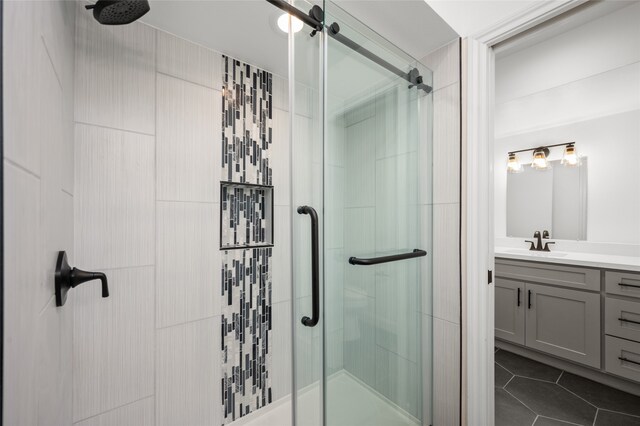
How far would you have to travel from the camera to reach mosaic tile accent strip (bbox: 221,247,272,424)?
64.1 inches

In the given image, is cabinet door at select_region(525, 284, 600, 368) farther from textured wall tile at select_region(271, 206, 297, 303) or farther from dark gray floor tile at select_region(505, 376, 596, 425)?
textured wall tile at select_region(271, 206, 297, 303)

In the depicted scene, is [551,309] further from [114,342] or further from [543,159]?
[114,342]

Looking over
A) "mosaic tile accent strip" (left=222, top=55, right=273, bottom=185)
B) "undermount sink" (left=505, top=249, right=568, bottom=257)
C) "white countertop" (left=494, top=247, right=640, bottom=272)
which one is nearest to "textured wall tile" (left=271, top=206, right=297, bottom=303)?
"mosaic tile accent strip" (left=222, top=55, right=273, bottom=185)

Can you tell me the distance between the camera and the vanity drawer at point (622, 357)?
6.03ft

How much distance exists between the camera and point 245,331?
1708 mm

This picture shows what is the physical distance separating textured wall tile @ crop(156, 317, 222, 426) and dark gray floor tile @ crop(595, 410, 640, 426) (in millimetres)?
2297

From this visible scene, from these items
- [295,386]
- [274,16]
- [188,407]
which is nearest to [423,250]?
[295,386]

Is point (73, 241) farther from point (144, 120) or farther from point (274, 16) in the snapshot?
point (274, 16)

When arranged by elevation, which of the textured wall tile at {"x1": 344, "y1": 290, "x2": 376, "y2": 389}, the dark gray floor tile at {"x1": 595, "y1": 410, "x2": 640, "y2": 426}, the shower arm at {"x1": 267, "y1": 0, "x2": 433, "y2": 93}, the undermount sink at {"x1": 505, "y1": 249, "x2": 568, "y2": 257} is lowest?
the dark gray floor tile at {"x1": 595, "y1": 410, "x2": 640, "y2": 426}

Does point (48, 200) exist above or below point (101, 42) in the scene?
below

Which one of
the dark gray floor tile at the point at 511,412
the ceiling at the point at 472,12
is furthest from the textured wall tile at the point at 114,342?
the dark gray floor tile at the point at 511,412

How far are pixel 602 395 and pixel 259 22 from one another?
127 inches

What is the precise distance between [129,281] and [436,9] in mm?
1916

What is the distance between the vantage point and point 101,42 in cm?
125
